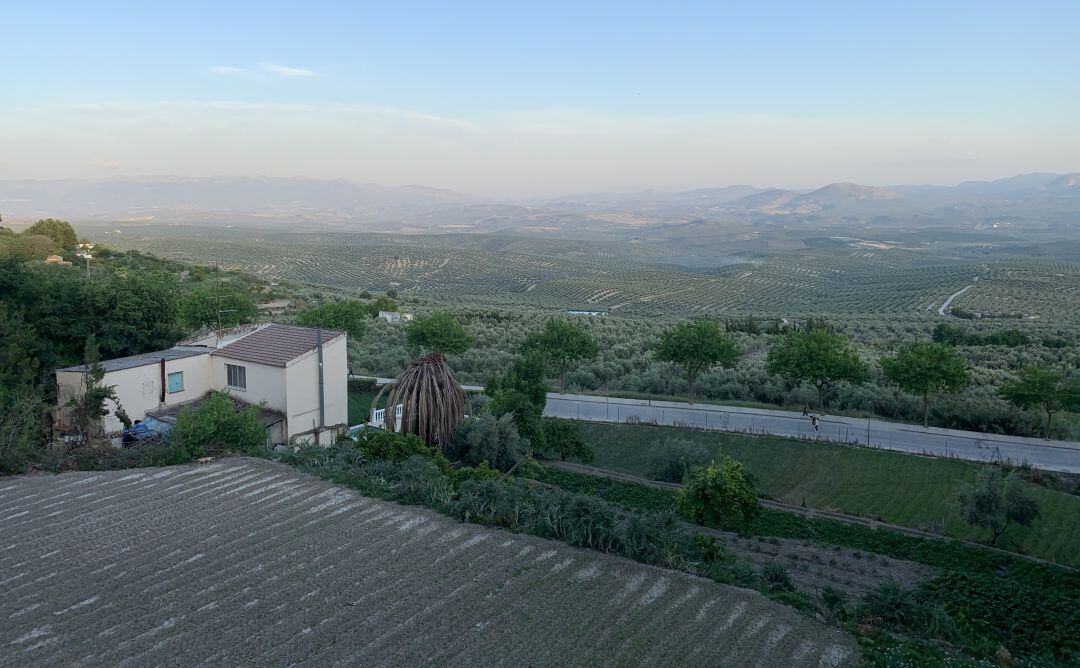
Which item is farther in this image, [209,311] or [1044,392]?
[209,311]

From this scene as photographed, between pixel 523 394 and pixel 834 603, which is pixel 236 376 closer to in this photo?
pixel 523 394

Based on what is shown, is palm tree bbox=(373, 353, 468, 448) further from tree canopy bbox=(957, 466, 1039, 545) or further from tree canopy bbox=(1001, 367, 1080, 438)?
tree canopy bbox=(1001, 367, 1080, 438)

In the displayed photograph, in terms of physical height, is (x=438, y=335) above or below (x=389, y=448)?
below

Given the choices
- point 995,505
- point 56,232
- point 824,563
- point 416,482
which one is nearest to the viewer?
point 416,482

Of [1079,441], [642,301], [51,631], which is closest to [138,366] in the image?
[51,631]

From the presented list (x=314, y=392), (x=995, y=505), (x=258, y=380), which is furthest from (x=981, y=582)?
(x=258, y=380)

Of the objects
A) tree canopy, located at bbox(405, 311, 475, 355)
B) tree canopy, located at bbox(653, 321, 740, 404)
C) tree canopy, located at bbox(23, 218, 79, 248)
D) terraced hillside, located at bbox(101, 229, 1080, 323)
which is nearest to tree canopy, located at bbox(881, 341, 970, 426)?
tree canopy, located at bbox(653, 321, 740, 404)
